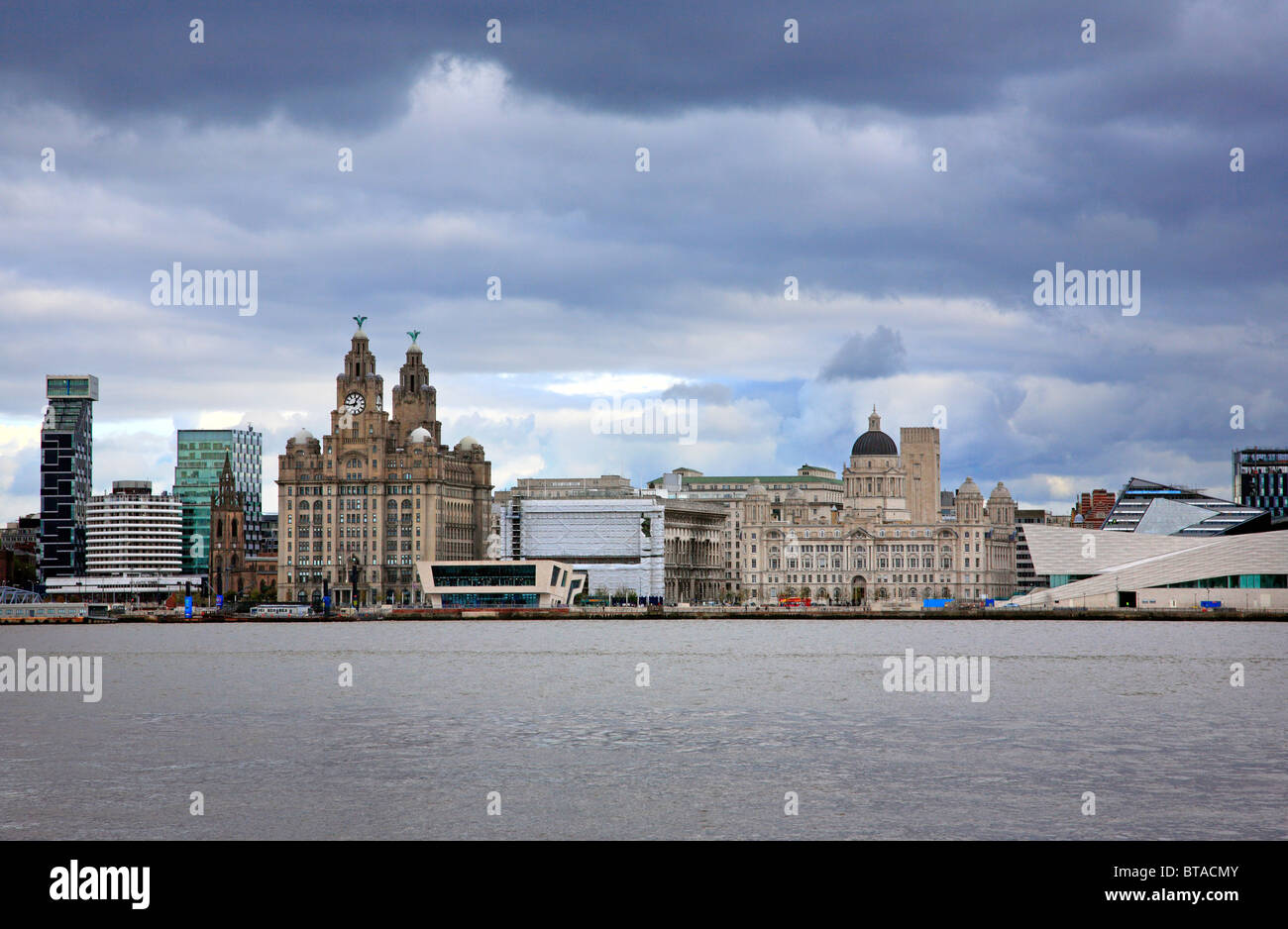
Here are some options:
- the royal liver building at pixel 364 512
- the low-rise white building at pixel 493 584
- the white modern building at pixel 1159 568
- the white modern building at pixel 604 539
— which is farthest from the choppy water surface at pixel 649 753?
the white modern building at pixel 604 539

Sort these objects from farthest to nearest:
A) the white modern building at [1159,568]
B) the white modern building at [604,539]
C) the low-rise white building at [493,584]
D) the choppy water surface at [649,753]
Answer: the white modern building at [604,539] → the low-rise white building at [493,584] → the white modern building at [1159,568] → the choppy water surface at [649,753]

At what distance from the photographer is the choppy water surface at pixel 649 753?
26.8m

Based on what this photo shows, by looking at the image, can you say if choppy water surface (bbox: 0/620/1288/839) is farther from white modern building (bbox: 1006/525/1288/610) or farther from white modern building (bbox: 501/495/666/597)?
white modern building (bbox: 501/495/666/597)

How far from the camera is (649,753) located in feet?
118

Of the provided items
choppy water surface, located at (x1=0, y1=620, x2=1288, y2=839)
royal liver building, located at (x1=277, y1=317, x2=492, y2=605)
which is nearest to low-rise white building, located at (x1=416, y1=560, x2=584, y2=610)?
royal liver building, located at (x1=277, y1=317, x2=492, y2=605)

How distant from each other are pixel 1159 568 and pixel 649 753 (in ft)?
406

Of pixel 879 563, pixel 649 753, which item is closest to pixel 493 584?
pixel 879 563

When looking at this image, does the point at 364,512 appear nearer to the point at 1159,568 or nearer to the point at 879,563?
the point at 879,563

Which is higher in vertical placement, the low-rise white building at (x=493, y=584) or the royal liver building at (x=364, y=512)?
the royal liver building at (x=364, y=512)

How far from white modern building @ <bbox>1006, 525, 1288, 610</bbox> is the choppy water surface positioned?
73.8 meters

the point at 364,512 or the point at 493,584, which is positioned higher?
the point at 364,512

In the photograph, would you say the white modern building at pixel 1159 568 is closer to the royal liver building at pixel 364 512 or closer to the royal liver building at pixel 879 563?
the royal liver building at pixel 879 563

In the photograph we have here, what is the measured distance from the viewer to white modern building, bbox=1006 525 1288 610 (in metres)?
143

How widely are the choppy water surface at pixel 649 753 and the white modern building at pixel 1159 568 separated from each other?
242ft
